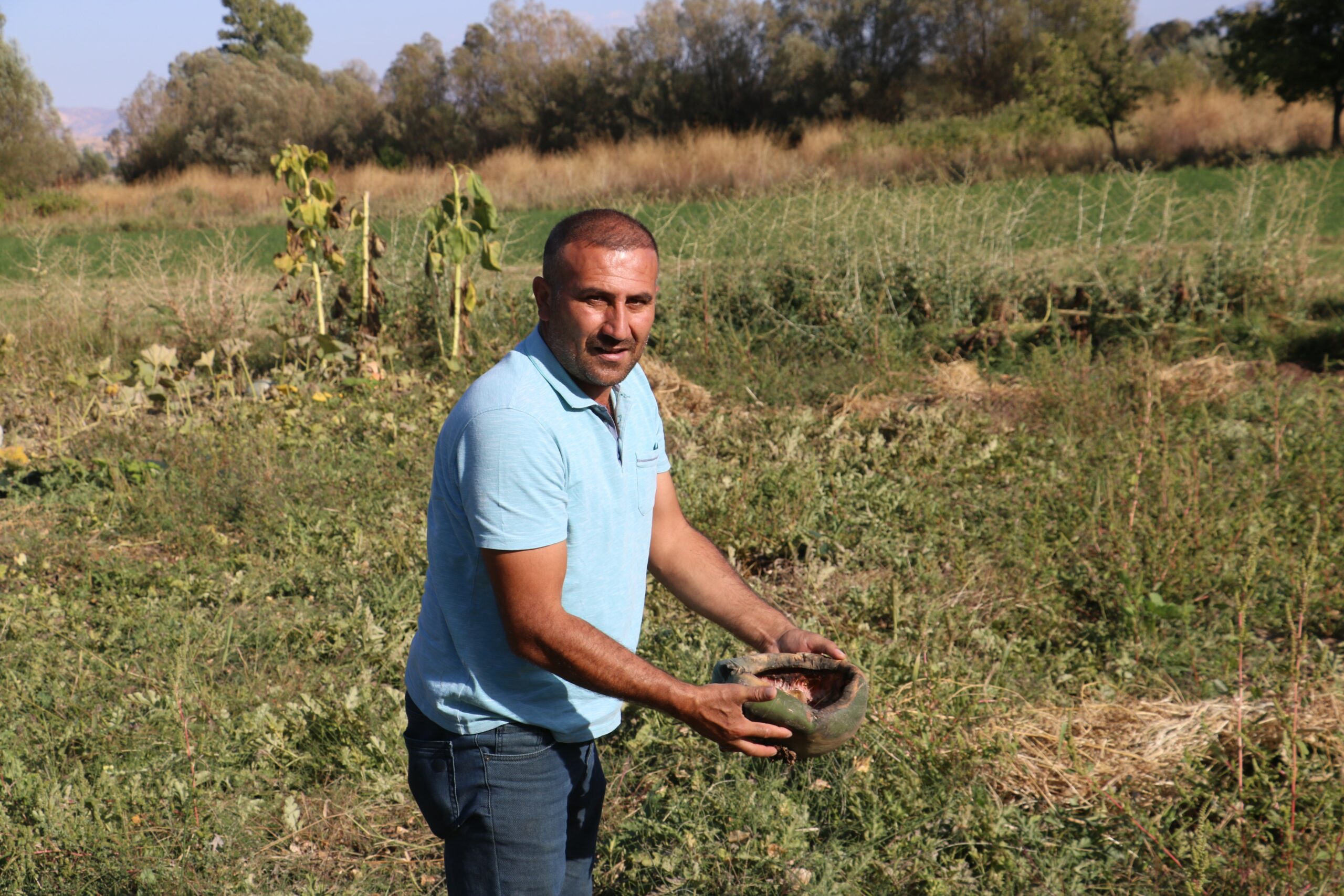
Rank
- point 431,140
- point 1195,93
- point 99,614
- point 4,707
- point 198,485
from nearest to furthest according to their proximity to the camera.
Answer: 1. point 4,707
2. point 99,614
3. point 198,485
4. point 1195,93
5. point 431,140

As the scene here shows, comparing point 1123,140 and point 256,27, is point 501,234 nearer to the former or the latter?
point 1123,140

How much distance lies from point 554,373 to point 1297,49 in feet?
85.6

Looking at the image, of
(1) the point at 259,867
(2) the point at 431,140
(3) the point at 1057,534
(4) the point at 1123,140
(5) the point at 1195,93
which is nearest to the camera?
(1) the point at 259,867

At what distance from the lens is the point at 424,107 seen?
39.5 meters

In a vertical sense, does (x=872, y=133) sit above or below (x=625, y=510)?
above

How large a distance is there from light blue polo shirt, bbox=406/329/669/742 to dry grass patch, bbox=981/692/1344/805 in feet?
5.44

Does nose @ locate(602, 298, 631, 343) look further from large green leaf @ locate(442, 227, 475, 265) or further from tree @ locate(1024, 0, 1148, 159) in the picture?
tree @ locate(1024, 0, 1148, 159)

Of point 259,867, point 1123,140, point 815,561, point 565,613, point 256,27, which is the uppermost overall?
point 256,27

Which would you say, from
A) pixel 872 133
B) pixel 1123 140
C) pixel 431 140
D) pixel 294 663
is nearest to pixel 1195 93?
pixel 1123 140

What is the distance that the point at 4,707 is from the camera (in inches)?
146

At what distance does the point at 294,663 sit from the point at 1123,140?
87.3 feet

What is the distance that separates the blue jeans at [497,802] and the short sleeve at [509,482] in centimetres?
43

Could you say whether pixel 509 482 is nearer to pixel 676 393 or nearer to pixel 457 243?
pixel 676 393

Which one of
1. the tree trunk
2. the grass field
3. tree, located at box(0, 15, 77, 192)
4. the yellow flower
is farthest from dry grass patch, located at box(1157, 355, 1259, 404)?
tree, located at box(0, 15, 77, 192)
